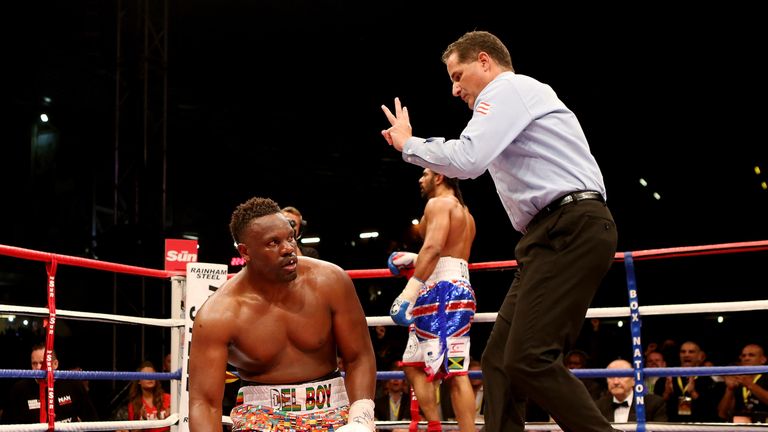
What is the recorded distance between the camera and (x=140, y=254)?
745 cm

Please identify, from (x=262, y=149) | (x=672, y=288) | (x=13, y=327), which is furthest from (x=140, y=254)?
(x=672, y=288)

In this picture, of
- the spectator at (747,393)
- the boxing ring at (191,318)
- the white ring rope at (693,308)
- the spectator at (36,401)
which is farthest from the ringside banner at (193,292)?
the spectator at (747,393)

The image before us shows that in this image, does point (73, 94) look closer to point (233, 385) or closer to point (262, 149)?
point (262, 149)

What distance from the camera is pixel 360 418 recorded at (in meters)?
2.19

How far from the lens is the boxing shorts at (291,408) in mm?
2264

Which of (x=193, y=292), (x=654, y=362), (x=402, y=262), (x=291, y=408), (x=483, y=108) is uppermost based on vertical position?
(x=483, y=108)

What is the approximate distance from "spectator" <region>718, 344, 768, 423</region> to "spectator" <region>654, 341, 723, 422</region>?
80mm

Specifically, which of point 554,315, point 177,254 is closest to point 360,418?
point 554,315

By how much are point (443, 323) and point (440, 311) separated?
2.0 inches

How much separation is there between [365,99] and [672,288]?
4491 mm

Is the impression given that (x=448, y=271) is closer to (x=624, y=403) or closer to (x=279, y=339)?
(x=279, y=339)

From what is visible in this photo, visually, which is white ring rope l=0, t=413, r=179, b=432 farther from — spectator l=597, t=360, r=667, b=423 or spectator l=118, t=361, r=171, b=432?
spectator l=597, t=360, r=667, b=423

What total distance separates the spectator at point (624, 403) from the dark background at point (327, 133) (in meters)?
3.03

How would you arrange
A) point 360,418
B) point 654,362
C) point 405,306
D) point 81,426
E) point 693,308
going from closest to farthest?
point 360,418
point 81,426
point 693,308
point 405,306
point 654,362
